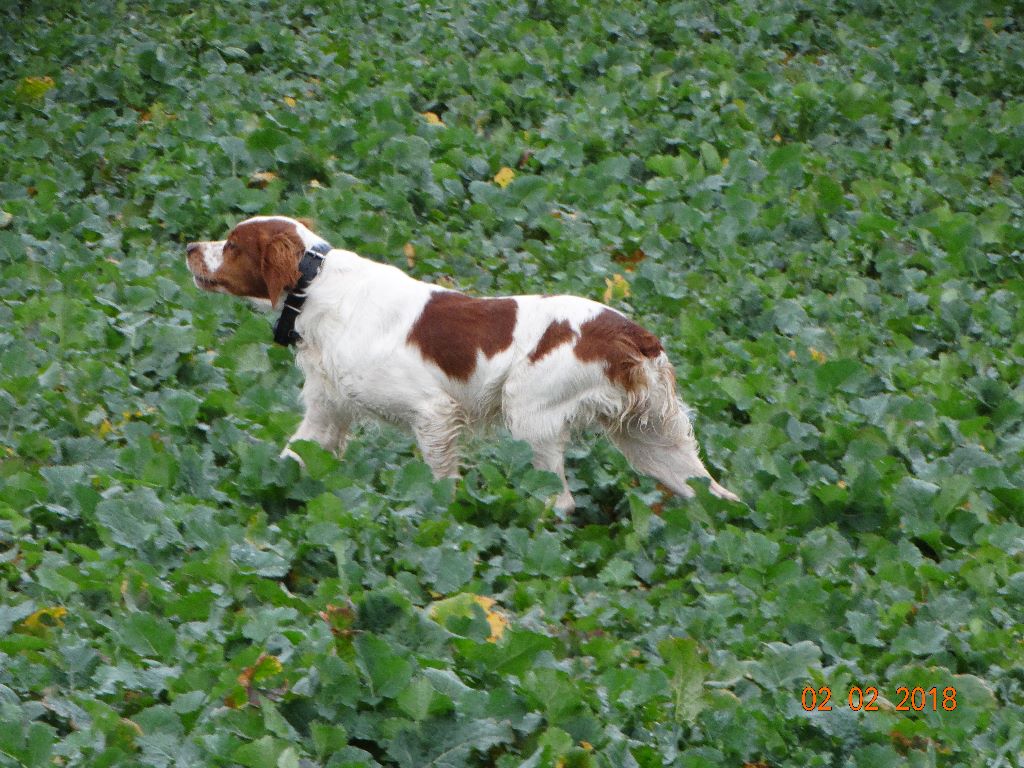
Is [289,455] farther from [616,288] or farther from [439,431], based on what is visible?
[616,288]

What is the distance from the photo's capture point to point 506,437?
577 centimetres

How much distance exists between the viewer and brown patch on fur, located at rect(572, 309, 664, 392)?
224 inches

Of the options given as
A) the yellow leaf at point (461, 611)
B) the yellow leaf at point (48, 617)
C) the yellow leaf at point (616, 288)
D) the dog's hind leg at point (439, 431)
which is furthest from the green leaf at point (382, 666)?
the yellow leaf at point (616, 288)

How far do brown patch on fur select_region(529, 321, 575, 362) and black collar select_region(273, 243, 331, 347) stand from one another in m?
0.98

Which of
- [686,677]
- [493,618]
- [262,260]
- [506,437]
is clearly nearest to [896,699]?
[686,677]

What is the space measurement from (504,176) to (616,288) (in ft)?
5.21

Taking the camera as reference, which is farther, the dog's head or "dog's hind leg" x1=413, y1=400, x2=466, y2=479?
the dog's head

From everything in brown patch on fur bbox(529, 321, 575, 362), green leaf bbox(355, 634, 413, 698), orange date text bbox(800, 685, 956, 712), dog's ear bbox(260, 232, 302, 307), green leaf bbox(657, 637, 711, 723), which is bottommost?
orange date text bbox(800, 685, 956, 712)

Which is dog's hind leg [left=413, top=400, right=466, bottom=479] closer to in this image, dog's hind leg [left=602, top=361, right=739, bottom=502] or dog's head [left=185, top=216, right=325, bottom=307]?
dog's hind leg [left=602, top=361, right=739, bottom=502]

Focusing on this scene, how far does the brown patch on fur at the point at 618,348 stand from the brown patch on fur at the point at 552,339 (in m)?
0.05

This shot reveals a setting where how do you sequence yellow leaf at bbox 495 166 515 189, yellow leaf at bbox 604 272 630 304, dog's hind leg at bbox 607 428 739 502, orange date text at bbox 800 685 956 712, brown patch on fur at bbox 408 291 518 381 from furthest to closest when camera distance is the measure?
1. yellow leaf at bbox 495 166 515 189
2. yellow leaf at bbox 604 272 630 304
3. dog's hind leg at bbox 607 428 739 502
4. brown patch on fur at bbox 408 291 518 381
5. orange date text at bbox 800 685 956 712

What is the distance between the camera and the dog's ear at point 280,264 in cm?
594

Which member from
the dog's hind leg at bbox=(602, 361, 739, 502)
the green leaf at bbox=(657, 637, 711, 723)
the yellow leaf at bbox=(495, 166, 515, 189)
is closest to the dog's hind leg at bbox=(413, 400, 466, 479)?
the dog's hind leg at bbox=(602, 361, 739, 502)

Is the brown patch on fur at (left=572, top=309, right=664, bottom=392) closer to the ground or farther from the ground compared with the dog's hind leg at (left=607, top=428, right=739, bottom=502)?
farther from the ground
